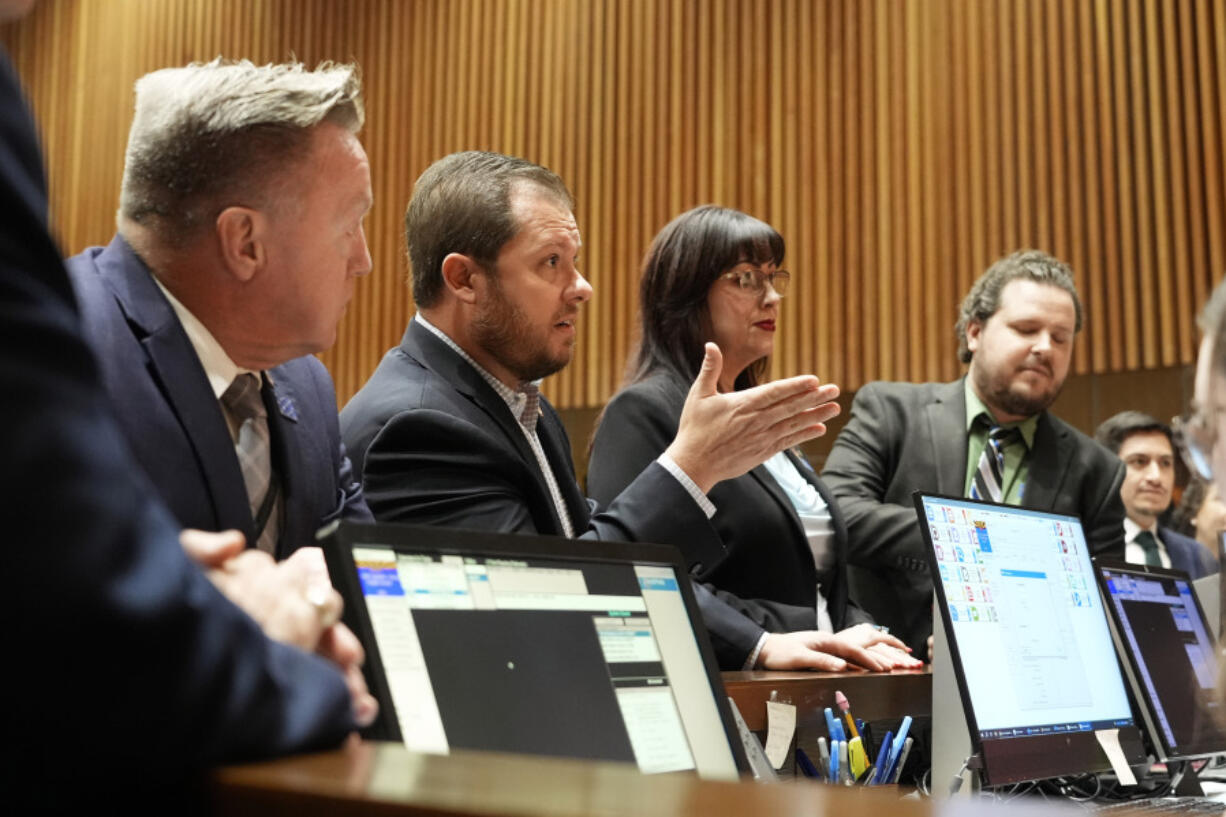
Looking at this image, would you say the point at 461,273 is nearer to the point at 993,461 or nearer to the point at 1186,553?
the point at 993,461

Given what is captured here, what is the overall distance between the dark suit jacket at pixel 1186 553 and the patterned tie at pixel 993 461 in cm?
209

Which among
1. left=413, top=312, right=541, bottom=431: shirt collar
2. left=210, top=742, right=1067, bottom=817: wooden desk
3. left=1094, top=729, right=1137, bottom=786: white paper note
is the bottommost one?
left=1094, top=729, right=1137, bottom=786: white paper note

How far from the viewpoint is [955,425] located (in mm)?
3418

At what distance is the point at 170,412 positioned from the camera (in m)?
1.50

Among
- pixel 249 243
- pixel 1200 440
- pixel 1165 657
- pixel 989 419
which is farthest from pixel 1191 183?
pixel 249 243

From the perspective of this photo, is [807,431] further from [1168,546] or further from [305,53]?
[305,53]

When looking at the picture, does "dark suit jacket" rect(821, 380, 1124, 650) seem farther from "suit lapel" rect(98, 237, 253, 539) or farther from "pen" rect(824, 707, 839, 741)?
"suit lapel" rect(98, 237, 253, 539)

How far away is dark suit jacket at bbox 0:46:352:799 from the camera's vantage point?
1.88 ft

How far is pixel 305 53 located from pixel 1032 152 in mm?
4288

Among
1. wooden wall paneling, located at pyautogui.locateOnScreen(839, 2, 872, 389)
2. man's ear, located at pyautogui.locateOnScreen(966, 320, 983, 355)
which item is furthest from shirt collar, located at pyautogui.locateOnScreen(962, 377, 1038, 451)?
wooden wall paneling, located at pyautogui.locateOnScreen(839, 2, 872, 389)

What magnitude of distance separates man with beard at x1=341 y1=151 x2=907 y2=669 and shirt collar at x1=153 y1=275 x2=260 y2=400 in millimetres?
353

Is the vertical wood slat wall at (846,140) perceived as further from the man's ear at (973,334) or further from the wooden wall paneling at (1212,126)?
the man's ear at (973,334)

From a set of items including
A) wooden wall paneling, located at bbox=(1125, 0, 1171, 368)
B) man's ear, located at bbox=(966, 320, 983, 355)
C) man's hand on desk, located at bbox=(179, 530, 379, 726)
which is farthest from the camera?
wooden wall paneling, located at bbox=(1125, 0, 1171, 368)

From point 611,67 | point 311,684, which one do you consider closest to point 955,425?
point 311,684
